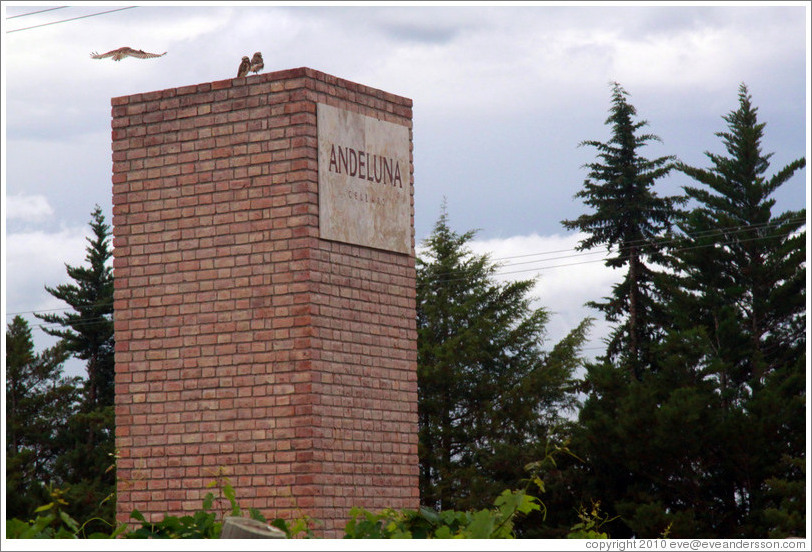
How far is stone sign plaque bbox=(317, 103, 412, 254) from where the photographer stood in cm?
715

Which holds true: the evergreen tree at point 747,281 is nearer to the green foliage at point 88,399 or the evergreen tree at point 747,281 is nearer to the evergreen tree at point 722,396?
the evergreen tree at point 722,396

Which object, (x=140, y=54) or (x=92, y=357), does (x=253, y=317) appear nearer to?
(x=140, y=54)

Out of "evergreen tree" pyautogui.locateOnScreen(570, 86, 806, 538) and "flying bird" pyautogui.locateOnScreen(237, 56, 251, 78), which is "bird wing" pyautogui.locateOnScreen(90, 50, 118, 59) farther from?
"evergreen tree" pyautogui.locateOnScreen(570, 86, 806, 538)

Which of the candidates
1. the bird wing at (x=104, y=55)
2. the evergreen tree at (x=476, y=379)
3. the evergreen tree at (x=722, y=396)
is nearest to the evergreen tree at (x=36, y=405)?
the evergreen tree at (x=476, y=379)

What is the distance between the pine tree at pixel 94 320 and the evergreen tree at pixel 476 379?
32.9 ft

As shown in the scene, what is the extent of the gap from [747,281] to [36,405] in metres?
20.8

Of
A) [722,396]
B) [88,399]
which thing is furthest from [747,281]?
[88,399]

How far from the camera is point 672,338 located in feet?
79.6

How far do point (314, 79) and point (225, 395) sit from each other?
2070 mm

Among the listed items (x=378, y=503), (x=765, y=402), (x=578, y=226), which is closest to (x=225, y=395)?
(x=378, y=503)

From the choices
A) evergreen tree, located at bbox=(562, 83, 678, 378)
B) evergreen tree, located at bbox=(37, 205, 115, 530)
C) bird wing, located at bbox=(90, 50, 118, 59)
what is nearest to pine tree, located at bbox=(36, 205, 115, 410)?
evergreen tree, located at bbox=(37, 205, 115, 530)

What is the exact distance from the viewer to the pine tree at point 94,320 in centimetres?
3562

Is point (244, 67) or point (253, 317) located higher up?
point (244, 67)

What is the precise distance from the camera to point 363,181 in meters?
7.45
